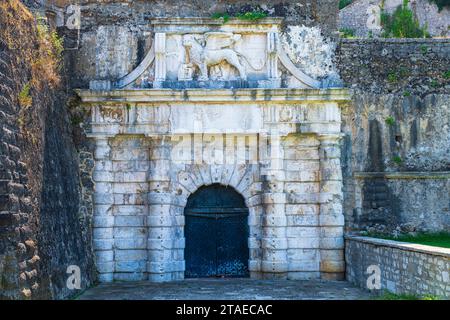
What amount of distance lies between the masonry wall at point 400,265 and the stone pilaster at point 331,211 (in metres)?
0.21

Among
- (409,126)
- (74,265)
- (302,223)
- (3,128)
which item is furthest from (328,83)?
(3,128)

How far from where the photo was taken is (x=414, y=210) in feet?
42.7

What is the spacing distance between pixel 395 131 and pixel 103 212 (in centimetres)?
585

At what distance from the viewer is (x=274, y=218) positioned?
12.8m

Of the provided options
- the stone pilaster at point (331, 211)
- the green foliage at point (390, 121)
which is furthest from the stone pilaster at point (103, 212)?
the green foliage at point (390, 121)

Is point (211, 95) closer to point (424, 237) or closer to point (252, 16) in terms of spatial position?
point (252, 16)

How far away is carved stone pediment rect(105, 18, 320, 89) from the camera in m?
13.0

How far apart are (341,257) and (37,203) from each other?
6.00 m

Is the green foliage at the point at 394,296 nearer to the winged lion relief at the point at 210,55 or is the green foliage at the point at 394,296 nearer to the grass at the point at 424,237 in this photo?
the grass at the point at 424,237

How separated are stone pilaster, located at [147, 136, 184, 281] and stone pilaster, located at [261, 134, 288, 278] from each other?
159 cm

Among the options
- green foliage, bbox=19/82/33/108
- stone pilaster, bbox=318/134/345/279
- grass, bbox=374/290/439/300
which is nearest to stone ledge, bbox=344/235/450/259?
stone pilaster, bbox=318/134/345/279
